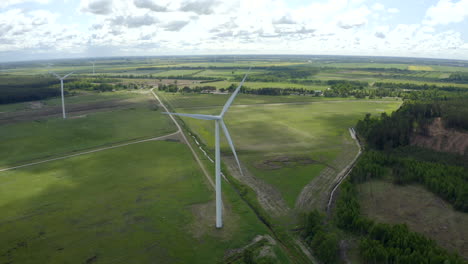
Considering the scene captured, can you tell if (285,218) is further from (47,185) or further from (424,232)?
(47,185)

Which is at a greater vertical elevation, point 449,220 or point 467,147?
point 467,147

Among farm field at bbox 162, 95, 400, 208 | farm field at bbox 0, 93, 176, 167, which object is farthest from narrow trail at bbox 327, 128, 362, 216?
farm field at bbox 0, 93, 176, 167

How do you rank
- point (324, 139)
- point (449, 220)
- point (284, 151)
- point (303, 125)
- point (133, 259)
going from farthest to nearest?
point (303, 125) → point (324, 139) → point (284, 151) → point (449, 220) → point (133, 259)

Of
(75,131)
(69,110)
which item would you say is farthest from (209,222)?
(69,110)

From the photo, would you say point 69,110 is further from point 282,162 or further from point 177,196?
point 282,162

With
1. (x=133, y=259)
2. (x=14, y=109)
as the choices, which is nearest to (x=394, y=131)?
(x=133, y=259)

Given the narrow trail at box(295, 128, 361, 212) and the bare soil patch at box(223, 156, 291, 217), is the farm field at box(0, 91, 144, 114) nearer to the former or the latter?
the bare soil patch at box(223, 156, 291, 217)
